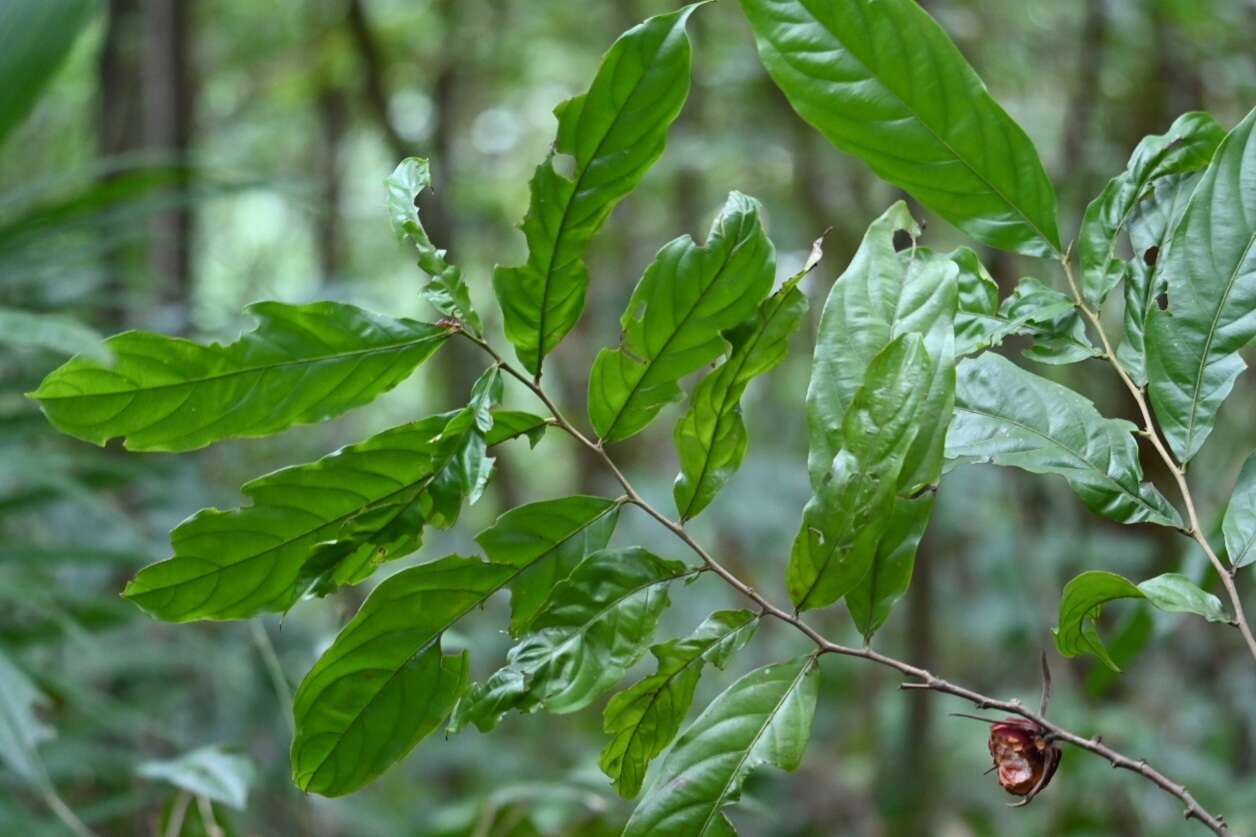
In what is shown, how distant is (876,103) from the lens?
566 mm

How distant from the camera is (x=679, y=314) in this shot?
545 millimetres

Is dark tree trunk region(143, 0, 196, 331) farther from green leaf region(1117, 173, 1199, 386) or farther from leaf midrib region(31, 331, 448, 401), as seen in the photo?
green leaf region(1117, 173, 1199, 386)

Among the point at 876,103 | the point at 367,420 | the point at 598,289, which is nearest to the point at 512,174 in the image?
the point at 598,289

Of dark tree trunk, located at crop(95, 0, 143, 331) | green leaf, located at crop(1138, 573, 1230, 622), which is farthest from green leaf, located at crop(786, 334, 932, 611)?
dark tree trunk, located at crop(95, 0, 143, 331)

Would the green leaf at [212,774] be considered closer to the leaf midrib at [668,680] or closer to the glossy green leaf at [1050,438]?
the leaf midrib at [668,680]

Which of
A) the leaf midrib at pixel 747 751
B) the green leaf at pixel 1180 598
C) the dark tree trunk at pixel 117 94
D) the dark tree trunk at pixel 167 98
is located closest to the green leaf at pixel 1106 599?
the green leaf at pixel 1180 598

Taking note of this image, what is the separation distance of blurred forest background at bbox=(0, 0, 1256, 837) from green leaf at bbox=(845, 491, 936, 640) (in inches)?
13.3

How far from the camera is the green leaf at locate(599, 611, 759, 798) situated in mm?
554

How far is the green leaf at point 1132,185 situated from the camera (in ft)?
1.93

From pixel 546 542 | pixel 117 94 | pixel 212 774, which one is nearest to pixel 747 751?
pixel 546 542

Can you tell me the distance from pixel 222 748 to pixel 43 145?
2.17 m

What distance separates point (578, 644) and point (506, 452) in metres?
2.60

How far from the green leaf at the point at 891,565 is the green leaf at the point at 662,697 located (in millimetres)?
47

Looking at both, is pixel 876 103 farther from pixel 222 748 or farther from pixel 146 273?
pixel 146 273
